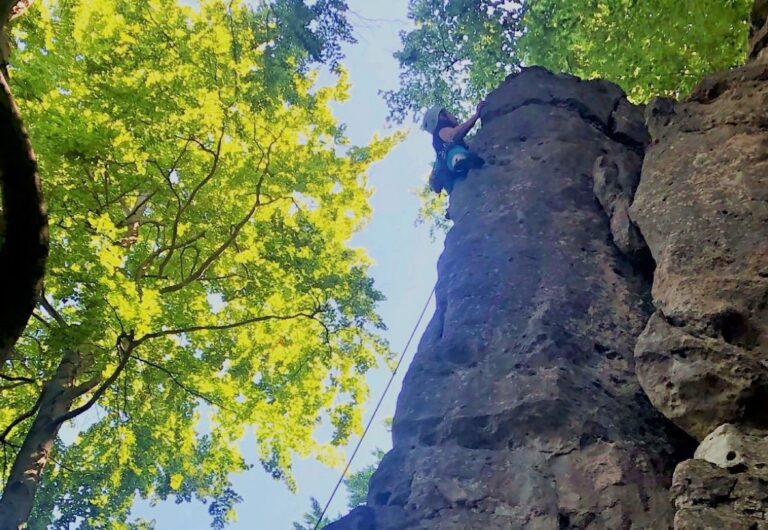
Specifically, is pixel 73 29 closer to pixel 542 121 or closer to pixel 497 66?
pixel 542 121

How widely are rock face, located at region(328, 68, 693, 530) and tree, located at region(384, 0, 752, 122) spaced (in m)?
1.64

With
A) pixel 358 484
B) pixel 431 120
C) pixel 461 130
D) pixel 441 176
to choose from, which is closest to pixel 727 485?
pixel 441 176

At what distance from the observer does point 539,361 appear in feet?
20.0

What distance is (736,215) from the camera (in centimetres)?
545

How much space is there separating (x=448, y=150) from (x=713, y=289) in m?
5.09

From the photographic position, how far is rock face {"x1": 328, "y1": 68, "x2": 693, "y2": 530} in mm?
5180

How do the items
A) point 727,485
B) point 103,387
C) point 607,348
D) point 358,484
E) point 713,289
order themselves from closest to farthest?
point 727,485, point 713,289, point 607,348, point 103,387, point 358,484

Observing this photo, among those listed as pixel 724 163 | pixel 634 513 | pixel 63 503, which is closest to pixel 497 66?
pixel 724 163

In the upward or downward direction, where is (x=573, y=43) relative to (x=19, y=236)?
upward

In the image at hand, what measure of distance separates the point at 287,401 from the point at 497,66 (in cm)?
855

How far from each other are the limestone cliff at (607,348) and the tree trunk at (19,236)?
147 inches

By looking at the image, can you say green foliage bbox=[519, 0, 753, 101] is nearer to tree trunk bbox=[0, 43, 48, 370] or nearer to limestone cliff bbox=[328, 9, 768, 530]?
limestone cliff bbox=[328, 9, 768, 530]

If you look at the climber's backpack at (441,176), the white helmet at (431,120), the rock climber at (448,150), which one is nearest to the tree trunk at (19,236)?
the rock climber at (448,150)

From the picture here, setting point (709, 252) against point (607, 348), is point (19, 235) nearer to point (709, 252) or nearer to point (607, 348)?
point (709, 252)
